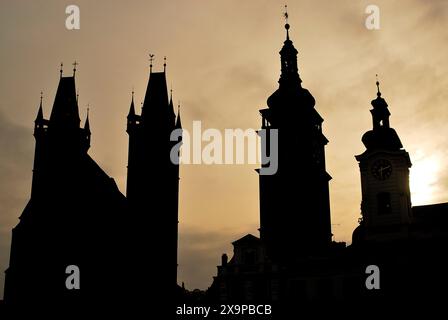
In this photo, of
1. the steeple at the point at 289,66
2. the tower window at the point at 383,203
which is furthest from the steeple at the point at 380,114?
the steeple at the point at 289,66

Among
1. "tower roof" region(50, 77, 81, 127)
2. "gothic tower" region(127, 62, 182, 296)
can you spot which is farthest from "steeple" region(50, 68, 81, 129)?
"gothic tower" region(127, 62, 182, 296)

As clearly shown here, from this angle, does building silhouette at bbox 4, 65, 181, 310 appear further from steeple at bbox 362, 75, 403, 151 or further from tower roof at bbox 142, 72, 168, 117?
steeple at bbox 362, 75, 403, 151

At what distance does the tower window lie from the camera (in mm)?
57644

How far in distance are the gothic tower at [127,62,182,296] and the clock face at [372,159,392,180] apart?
36.2m

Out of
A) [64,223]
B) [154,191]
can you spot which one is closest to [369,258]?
[154,191]

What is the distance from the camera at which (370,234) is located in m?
57.5

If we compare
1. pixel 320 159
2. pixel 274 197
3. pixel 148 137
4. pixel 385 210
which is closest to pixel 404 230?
pixel 385 210

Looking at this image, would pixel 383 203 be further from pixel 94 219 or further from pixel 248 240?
pixel 94 219

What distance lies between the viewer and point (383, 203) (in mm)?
57938

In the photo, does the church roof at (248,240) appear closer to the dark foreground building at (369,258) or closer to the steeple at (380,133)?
the dark foreground building at (369,258)

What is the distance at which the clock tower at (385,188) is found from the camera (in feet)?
186

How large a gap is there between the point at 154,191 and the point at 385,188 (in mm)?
37687
